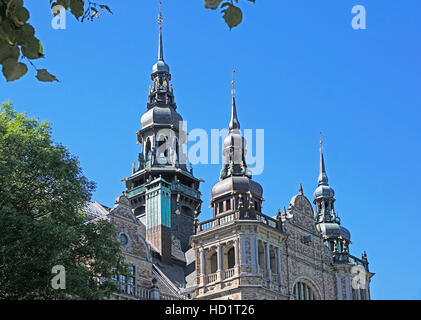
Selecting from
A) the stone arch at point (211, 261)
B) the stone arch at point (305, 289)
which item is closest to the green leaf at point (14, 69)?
the stone arch at point (211, 261)

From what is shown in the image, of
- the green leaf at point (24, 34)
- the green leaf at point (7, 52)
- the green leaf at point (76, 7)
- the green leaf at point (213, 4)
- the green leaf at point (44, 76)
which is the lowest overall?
the green leaf at point (44, 76)

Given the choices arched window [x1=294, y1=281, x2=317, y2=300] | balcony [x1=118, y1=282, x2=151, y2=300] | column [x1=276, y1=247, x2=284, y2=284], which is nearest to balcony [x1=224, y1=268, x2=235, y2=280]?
column [x1=276, y1=247, x2=284, y2=284]

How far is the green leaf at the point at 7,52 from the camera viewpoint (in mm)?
6348

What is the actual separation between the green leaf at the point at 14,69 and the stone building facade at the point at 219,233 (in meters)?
29.7

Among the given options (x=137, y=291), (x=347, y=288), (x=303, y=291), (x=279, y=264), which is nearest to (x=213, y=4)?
(x=137, y=291)

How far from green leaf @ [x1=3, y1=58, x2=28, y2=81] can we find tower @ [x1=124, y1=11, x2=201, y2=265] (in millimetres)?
43138

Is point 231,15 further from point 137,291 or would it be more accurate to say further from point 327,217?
point 327,217

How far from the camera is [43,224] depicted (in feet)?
72.9

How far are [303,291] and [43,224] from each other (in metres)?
26.2

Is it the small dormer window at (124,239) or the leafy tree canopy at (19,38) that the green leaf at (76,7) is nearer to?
the leafy tree canopy at (19,38)

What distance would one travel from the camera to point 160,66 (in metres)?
58.2

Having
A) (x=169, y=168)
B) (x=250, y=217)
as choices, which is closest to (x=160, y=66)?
(x=169, y=168)
